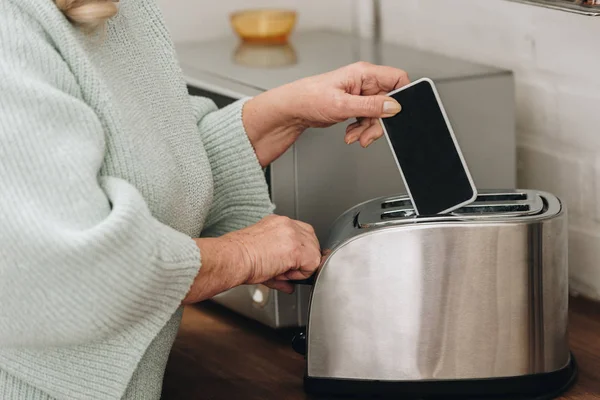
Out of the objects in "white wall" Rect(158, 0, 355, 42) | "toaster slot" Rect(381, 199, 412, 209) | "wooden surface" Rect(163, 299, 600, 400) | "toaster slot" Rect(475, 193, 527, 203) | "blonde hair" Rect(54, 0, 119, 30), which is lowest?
"wooden surface" Rect(163, 299, 600, 400)

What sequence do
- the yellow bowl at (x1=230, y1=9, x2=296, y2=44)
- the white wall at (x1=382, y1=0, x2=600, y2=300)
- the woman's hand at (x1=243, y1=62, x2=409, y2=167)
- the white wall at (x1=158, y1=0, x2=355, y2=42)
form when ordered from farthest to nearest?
the white wall at (x1=158, y1=0, x2=355, y2=42), the yellow bowl at (x1=230, y1=9, x2=296, y2=44), the white wall at (x1=382, y1=0, x2=600, y2=300), the woman's hand at (x1=243, y1=62, x2=409, y2=167)

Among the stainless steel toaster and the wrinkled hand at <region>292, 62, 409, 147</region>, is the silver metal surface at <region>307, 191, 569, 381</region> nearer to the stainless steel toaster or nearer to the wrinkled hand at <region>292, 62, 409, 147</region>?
the stainless steel toaster

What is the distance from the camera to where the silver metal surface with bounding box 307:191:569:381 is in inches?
37.9

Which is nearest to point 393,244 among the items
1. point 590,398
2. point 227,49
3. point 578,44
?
point 590,398

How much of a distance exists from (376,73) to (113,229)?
41 centimetres

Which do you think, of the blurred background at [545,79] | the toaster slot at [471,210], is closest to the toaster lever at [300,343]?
the toaster slot at [471,210]

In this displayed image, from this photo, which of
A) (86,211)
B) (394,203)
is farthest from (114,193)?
(394,203)

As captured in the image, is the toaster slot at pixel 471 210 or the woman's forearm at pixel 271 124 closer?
the toaster slot at pixel 471 210

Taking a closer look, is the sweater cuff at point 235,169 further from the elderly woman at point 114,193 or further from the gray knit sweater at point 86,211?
the gray knit sweater at point 86,211

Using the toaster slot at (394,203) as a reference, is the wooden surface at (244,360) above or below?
below

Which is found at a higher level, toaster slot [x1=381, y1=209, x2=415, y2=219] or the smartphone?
the smartphone

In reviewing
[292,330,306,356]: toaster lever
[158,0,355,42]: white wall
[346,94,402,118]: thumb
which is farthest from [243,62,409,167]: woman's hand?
[158,0,355,42]: white wall

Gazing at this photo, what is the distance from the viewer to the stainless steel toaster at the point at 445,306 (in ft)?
3.16

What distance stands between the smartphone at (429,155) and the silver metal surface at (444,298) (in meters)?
0.03
